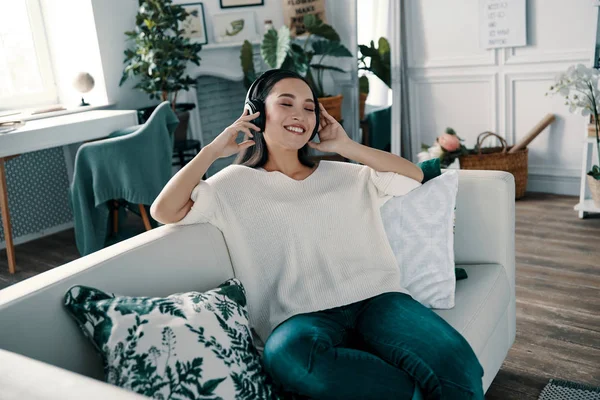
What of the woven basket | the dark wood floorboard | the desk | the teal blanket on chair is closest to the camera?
the dark wood floorboard

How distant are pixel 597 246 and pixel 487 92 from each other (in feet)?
5.12

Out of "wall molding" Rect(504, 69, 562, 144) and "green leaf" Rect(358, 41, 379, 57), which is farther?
"green leaf" Rect(358, 41, 379, 57)

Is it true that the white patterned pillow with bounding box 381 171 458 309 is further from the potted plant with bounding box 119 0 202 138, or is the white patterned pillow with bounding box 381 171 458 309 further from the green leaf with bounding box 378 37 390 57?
the green leaf with bounding box 378 37 390 57

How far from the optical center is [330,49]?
4.68 m

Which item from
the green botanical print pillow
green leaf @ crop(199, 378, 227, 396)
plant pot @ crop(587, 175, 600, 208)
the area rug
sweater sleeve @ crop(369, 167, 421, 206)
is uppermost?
sweater sleeve @ crop(369, 167, 421, 206)

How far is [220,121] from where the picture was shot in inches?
207

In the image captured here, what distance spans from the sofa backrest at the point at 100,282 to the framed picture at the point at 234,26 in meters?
3.49

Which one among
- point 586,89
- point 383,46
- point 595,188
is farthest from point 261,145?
point 383,46

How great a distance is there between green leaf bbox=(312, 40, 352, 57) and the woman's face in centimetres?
301

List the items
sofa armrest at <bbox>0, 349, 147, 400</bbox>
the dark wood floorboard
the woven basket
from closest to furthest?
sofa armrest at <bbox>0, 349, 147, 400</bbox> < the dark wood floorboard < the woven basket

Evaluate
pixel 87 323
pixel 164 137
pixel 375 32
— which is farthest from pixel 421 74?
pixel 87 323

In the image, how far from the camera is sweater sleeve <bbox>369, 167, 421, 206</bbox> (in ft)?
5.64

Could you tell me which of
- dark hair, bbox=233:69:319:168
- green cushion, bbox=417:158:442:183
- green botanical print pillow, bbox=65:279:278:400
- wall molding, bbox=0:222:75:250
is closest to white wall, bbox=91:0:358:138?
wall molding, bbox=0:222:75:250

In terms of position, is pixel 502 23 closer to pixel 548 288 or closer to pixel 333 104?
pixel 333 104
